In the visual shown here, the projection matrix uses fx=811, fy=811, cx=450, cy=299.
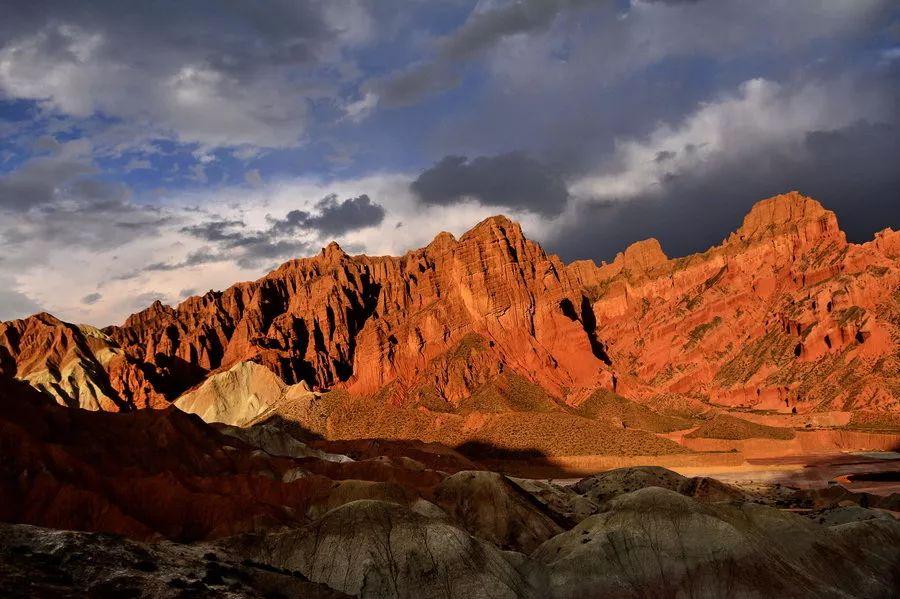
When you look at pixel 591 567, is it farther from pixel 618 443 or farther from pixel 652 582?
pixel 618 443

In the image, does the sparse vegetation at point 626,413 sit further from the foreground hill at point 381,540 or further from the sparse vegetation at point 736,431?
the foreground hill at point 381,540

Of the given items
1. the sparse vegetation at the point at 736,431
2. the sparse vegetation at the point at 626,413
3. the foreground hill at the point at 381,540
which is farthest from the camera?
the sparse vegetation at the point at 626,413

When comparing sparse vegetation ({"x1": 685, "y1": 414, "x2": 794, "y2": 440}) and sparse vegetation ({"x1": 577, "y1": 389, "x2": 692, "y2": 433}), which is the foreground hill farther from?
sparse vegetation ({"x1": 577, "y1": 389, "x2": 692, "y2": 433})

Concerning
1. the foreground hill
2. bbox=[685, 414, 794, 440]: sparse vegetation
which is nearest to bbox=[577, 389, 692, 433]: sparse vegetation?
bbox=[685, 414, 794, 440]: sparse vegetation

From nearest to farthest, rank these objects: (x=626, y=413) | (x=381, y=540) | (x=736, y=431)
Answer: (x=381, y=540)
(x=736, y=431)
(x=626, y=413)

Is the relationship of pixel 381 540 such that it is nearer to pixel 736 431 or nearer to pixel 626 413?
pixel 736 431

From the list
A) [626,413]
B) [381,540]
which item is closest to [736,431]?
[626,413]

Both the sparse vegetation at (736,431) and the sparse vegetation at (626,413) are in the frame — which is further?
the sparse vegetation at (626,413)

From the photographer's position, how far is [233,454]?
4825 inches

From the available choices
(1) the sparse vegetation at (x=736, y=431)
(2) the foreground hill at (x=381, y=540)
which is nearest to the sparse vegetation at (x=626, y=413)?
(1) the sparse vegetation at (x=736, y=431)

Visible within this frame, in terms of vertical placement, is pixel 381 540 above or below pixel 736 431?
above

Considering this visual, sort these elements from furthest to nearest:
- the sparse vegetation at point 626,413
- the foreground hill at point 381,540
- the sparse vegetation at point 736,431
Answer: the sparse vegetation at point 626,413, the sparse vegetation at point 736,431, the foreground hill at point 381,540

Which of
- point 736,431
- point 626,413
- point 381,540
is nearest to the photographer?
point 381,540

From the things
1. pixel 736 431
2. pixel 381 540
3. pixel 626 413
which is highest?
pixel 626 413
